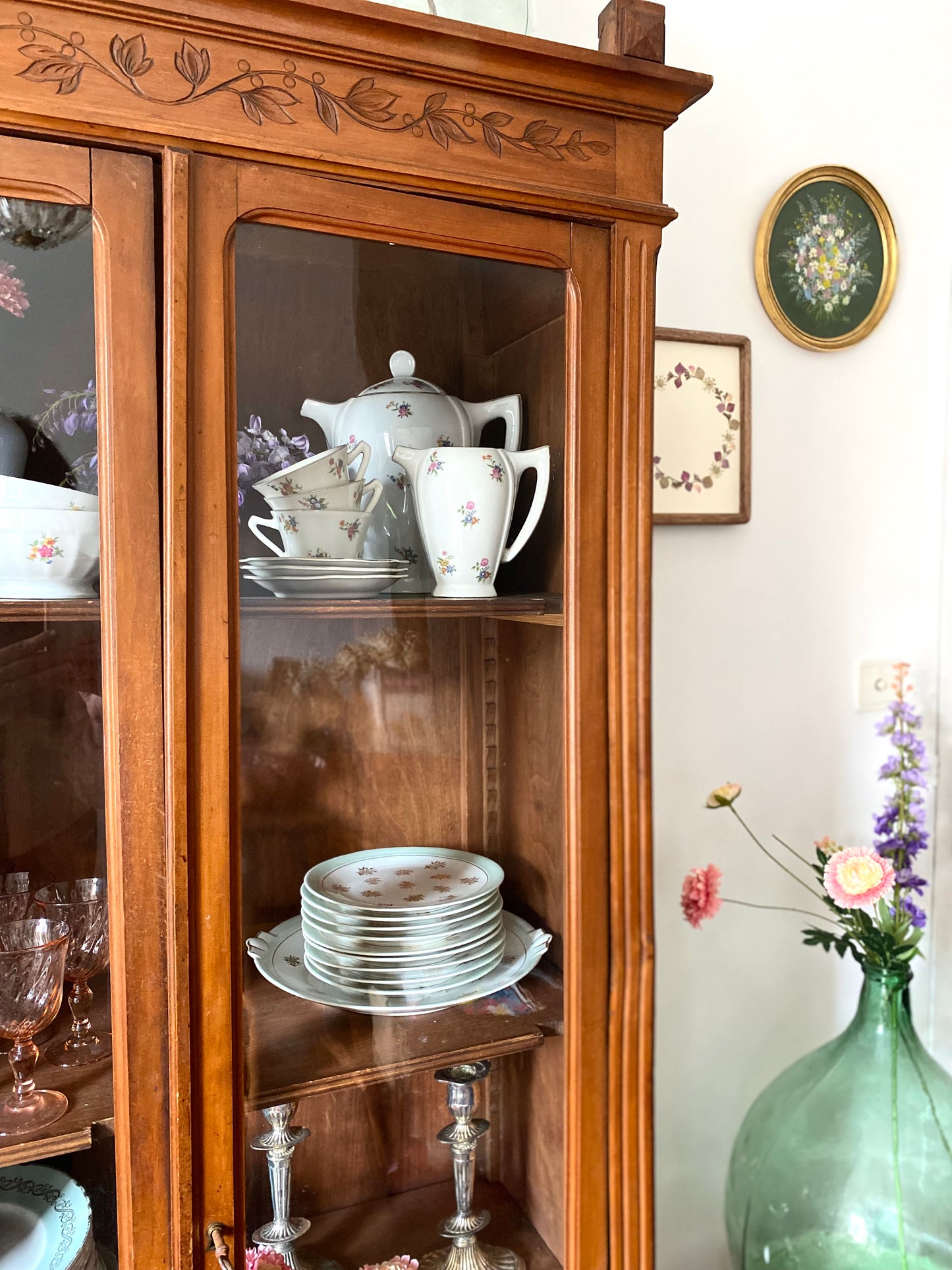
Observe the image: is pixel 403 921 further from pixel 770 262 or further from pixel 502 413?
pixel 770 262

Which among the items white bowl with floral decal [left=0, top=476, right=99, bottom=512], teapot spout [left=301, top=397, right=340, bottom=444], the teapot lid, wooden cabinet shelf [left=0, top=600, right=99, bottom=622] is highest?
the teapot lid

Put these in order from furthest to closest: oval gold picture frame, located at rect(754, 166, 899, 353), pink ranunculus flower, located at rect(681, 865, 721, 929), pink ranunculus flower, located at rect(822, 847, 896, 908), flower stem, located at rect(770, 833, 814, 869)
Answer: flower stem, located at rect(770, 833, 814, 869) < oval gold picture frame, located at rect(754, 166, 899, 353) < pink ranunculus flower, located at rect(681, 865, 721, 929) < pink ranunculus flower, located at rect(822, 847, 896, 908)

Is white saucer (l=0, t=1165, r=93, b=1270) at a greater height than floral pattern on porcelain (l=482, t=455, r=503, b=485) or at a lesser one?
lesser

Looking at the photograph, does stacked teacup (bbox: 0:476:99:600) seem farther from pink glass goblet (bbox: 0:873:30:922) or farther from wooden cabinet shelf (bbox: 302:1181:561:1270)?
wooden cabinet shelf (bbox: 302:1181:561:1270)

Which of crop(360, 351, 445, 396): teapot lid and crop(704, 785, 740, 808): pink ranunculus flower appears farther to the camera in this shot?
crop(704, 785, 740, 808): pink ranunculus flower

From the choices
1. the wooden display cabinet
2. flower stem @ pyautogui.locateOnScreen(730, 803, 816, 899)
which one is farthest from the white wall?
the wooden display cabinet

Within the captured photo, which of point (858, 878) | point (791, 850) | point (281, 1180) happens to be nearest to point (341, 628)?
point (281, 1180)

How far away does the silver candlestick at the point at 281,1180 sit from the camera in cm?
79

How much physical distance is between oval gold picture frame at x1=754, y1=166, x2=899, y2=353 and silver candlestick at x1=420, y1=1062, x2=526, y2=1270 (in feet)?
3.62

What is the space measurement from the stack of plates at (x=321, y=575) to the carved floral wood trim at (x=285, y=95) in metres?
0.34

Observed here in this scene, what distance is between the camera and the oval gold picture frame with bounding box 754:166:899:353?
1.33 meters

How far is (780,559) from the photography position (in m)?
1.41

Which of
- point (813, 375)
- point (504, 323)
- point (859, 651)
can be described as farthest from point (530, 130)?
point (859, 651)

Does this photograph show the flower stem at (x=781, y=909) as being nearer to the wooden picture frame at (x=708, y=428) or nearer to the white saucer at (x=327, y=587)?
the wooden picture frame at (x=708, y=428)
